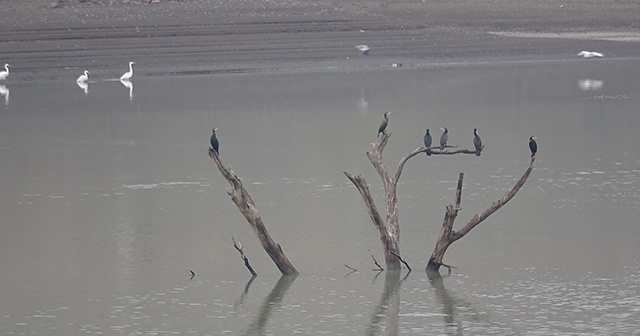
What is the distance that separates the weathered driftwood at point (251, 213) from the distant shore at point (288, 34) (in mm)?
17172

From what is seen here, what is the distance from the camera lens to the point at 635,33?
32406 millimetres

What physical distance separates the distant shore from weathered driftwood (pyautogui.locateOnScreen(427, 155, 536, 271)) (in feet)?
57.5

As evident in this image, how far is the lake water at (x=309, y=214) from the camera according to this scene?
10.2m

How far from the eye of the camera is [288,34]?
2970 centimetres

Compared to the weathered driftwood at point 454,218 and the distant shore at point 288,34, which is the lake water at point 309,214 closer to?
the weathered driftwood at point 454,218

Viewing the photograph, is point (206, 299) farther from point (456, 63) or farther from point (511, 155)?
point (456, 63)

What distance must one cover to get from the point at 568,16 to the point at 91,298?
23725mm

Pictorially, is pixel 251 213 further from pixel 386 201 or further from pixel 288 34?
pixel 288 34

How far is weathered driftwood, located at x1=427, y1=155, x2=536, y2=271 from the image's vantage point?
1052 cm

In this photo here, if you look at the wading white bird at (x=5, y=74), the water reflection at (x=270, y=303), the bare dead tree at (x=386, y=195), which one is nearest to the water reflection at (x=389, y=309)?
the bare dead tree at (x=386, y=195)

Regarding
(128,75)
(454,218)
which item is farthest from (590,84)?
(454,218)

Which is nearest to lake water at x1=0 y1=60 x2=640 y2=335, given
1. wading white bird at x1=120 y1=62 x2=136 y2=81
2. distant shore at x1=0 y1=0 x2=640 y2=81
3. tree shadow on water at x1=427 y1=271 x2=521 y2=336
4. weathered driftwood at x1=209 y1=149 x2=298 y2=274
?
tree shadow on water at x1=427 y1=271 x2=521 y2=336

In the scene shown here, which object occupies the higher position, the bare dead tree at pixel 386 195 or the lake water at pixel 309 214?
the bare dead tree at pixel 386 195

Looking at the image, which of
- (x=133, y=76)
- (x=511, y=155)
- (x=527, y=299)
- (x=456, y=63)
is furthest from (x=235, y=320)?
(x=456, y=63)
